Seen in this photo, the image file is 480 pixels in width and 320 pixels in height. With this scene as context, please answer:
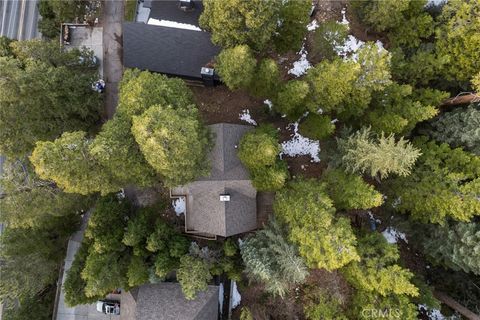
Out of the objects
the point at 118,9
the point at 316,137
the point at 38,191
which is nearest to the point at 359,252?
the point at 316,137

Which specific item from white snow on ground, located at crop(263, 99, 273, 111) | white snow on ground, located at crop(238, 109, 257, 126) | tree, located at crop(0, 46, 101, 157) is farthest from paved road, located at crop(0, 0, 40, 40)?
white snow on ground, located at crop(263, 99, 273, 111)

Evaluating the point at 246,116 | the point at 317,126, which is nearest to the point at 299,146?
the point at 317,126

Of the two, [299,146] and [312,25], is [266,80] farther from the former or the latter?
[312,25]

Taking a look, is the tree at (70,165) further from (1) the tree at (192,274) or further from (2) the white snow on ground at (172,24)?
(2) the white snow on ground at (172,24)

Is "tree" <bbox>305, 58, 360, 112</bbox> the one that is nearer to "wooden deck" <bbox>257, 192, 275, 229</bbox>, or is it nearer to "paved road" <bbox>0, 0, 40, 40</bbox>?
"wooden deck" <bbox>257, 192, 275, 229</bbox>

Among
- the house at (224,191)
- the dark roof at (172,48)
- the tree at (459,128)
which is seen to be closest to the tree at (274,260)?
the house at (224,191)

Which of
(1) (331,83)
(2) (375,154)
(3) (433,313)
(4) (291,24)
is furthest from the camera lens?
(3) (433,313)
